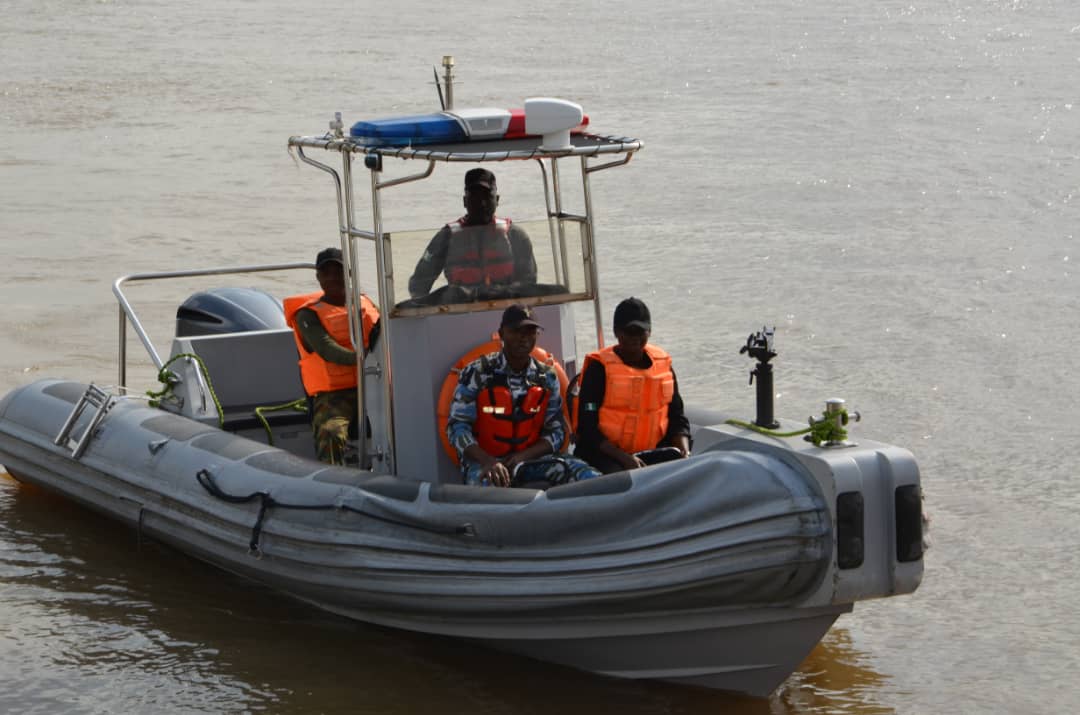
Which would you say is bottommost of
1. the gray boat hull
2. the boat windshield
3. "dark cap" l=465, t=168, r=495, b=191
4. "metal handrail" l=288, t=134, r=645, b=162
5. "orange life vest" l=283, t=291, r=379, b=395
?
the gray boat hull

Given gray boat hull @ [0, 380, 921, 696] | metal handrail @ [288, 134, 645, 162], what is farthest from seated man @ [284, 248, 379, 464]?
metal handrail @ [288, 134, 645, 162]

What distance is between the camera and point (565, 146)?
18.4ft

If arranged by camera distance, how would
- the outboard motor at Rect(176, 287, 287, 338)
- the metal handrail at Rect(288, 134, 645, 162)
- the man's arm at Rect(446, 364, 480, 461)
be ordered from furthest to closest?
the outboard motor at Rect(176, 287, 287, 338) < the man's arm at Rect(446, 364, 480, 461) < the metal handrail at Rect(288, 134, 645, 162)

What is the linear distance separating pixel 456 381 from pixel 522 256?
504 millimetres

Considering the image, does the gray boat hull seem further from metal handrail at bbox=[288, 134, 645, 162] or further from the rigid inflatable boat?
metal handrail at bbox=[288, 134, 645, 162]

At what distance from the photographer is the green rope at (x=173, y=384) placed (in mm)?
6848

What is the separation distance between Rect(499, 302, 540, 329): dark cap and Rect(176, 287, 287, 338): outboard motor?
7.28ft

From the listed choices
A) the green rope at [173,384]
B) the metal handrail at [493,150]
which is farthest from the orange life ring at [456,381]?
the green rope at [173,384]

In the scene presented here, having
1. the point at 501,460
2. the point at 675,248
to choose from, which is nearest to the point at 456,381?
the point at 501,460

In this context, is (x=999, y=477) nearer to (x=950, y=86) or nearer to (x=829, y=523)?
(x=829, y=523)

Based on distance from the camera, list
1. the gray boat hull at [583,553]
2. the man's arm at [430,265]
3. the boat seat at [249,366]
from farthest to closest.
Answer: the boat seat at [249,366]
the man's arm at [430,265]
the gray boat hull at [583,553]

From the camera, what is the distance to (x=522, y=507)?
17.3ft

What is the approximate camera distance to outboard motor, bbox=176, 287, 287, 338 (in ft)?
24.8

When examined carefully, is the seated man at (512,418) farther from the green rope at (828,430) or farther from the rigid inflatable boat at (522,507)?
the green rope at (828,430)
